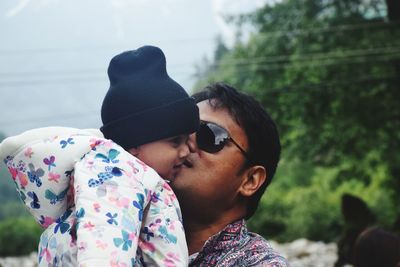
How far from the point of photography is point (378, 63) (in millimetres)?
17078

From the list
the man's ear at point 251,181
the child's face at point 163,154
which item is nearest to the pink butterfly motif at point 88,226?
the child's face at point 163,154

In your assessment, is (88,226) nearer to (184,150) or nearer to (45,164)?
(45,164)

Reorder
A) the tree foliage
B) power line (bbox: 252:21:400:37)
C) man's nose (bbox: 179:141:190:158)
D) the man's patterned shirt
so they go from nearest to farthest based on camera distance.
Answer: the man's patterned shirt
man's nose (bbox: 179:141:190:158)
the tree foliage
power line (bbox: 252:21:400:37)

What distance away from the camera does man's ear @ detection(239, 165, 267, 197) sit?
2.19m

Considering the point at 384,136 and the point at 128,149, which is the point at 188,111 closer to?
the point at 128,149

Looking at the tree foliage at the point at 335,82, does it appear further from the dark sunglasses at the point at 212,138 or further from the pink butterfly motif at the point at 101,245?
the pink butterfly motif at the point at 101,245

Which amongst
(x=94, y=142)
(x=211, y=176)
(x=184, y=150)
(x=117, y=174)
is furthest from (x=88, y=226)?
(x=211, y=176)

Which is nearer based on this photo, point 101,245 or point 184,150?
point 101,245

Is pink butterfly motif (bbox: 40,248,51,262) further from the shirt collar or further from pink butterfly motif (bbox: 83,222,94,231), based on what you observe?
the shirt collar

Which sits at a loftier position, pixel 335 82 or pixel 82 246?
pixel 82 246

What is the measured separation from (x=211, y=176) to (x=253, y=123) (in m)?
0.23

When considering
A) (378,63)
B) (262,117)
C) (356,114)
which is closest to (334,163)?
(356,114)

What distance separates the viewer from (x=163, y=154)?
74.9 inches

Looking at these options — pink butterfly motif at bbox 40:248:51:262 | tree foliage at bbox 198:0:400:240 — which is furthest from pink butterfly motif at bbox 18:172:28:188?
tree foliage at bbox 198:0:400:240
